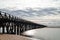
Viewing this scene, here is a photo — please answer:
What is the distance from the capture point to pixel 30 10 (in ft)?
7.11

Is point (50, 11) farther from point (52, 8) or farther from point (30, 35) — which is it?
point (30, 35)

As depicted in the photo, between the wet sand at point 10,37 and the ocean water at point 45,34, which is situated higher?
the ocean water at point 45,34

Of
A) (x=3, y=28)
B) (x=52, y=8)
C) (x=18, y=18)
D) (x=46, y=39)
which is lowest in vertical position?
(x=46, y=39)

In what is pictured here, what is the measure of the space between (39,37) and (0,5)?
755 millimetres

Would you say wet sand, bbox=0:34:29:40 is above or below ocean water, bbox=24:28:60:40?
below

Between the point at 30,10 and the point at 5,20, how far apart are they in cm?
41

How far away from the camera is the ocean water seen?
207 cm

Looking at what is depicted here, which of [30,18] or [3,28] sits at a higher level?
[30,18]

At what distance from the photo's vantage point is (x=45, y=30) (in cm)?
210

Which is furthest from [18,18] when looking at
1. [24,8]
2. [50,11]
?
[50,11]

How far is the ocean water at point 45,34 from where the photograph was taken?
207 cm

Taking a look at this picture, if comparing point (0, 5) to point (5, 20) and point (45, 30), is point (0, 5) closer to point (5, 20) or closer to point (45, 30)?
point (5, 20)

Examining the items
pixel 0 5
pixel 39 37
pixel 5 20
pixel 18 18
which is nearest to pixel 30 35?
pixel 39 37

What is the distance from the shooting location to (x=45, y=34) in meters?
2.09
